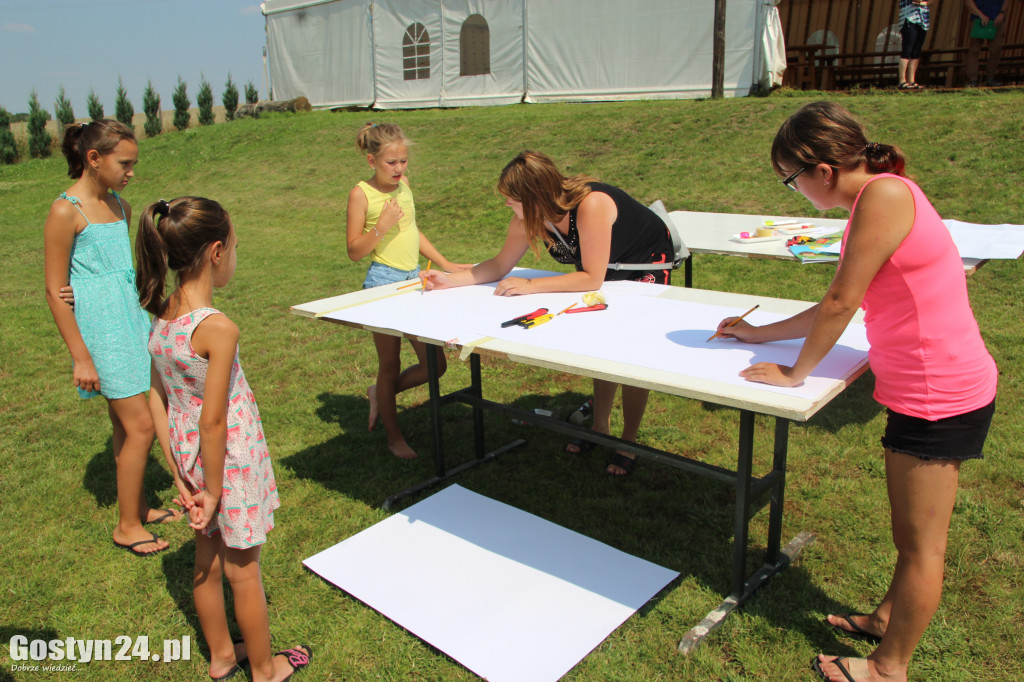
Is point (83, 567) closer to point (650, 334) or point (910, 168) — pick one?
point (650, 334)

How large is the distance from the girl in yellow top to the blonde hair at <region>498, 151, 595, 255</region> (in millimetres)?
575

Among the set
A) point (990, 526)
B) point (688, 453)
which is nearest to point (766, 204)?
point (688, 453)

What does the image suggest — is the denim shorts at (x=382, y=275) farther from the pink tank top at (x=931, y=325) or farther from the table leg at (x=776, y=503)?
the pink tank top at (x=931, y=325)

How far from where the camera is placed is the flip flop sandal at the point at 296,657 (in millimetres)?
2338

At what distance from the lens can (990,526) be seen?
2.91 m

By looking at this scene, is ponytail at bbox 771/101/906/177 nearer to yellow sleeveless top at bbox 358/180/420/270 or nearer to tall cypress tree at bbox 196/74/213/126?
yellow sleeveless top at bbox 358/180/420/270

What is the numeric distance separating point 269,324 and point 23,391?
188cm

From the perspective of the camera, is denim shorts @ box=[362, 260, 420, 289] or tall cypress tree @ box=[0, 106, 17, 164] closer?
denim shorts @ box=[362, 260, 420, 289]

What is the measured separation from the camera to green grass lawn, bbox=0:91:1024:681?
7.89 ft

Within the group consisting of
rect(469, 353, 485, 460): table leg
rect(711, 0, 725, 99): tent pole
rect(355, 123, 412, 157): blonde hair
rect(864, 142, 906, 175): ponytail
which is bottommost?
rect(469, 353, 485, 460): table leg

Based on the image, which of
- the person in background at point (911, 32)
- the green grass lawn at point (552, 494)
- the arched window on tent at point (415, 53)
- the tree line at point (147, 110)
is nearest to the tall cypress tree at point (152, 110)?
the tree line at point (147, 110)

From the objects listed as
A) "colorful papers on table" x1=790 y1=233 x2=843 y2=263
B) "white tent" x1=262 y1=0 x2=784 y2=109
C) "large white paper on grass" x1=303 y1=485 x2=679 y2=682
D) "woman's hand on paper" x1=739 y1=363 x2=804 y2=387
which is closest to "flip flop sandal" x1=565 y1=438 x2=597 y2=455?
"large white paper on grass" x1=303 y1=485 x2=679 y2=682

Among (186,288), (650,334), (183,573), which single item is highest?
(186,288)

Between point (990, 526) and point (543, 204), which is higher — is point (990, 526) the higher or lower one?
the lower one
